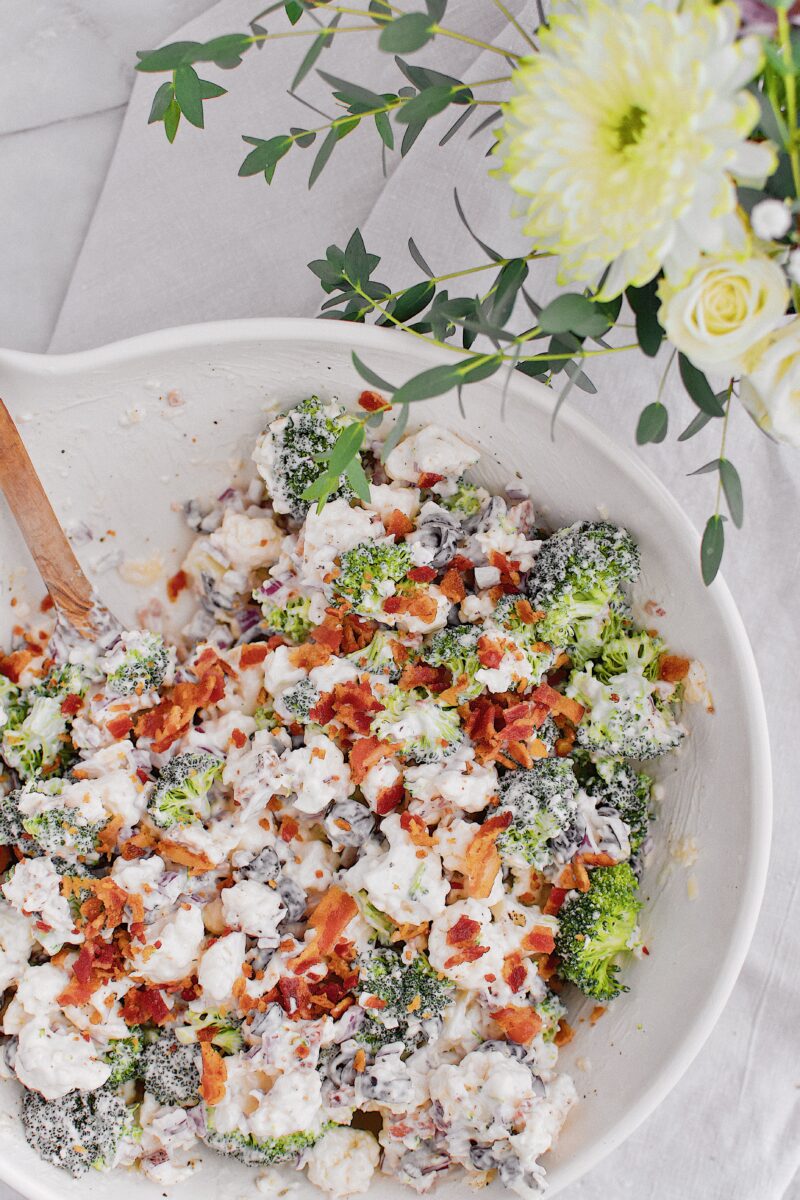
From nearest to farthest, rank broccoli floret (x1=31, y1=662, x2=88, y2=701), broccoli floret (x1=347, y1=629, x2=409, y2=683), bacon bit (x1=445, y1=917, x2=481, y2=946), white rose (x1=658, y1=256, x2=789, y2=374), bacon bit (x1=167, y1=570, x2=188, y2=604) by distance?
white rose (x1=658, y1=256, x2=789, y2=374), bacon bit (x1=445, y1=917, x2=481, y2=946), broccoli floret (x1=347, y1=629, x2=409, y2=683), broccoli floret (x1=31, y1=662, x2=88, y2=701), bacon bit (x1=167, y1=570, x2=188, y2=604)

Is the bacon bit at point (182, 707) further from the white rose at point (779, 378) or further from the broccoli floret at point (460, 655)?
the white rose at point (779, 378)

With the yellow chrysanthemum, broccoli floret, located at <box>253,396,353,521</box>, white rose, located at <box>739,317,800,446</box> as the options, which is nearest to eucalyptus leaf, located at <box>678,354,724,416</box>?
white rose, located at <box>739,317,800,446</box>

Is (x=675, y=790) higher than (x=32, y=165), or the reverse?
(x=32, y=165)

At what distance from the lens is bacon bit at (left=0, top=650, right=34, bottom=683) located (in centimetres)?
211

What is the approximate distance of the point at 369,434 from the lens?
2.00 m

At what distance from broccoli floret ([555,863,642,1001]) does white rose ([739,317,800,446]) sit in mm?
963

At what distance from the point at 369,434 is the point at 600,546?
0.48 m

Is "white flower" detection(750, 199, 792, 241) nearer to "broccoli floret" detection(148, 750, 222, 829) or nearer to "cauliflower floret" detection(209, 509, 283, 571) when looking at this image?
"cauliflower floret" detection(209, 509, 283, 571)

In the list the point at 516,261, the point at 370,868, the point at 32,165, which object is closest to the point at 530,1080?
the point at 370,868

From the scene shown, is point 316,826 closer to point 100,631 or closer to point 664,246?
point 100,631

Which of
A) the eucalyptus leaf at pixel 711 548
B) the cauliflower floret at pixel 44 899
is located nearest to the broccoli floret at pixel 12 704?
the cauliflower floret at pixel 44 899

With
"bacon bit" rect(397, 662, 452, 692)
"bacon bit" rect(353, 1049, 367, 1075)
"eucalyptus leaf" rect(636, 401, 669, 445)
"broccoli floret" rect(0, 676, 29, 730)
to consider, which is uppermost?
"eucalyptus leaf" rect(636, 401, 669, 445)

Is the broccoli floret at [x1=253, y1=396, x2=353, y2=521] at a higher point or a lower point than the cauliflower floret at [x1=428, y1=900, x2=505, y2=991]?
higher

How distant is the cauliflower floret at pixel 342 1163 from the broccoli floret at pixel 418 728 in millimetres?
739
